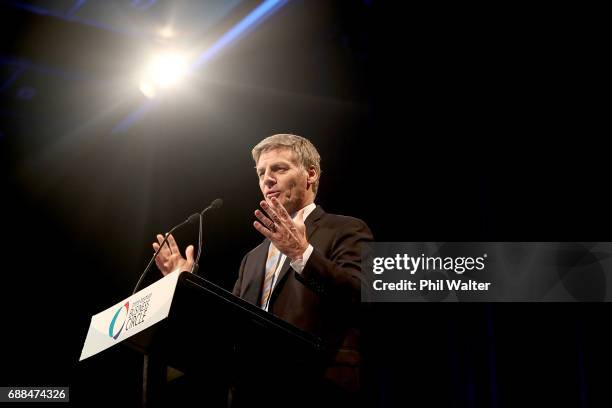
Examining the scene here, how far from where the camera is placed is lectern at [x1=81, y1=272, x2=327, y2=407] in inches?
56.0

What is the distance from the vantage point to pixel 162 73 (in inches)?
176

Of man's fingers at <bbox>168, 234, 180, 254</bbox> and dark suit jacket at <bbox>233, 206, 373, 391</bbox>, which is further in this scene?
man's fingers at <bbox>168, 234, 180, 254</bbox>

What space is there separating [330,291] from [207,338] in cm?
44

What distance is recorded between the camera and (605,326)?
9.61 feet

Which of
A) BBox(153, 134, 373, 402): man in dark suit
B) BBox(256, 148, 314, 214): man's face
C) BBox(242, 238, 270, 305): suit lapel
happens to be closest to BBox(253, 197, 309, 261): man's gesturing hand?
BBox(153, 134, 373, 402): man in dark suit

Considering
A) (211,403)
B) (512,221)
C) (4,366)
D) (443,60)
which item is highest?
(443,60)

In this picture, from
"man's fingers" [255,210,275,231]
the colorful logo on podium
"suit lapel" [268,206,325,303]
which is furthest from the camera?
"suit lapel" [268,206,325,303]

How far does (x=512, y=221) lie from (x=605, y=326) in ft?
2.23

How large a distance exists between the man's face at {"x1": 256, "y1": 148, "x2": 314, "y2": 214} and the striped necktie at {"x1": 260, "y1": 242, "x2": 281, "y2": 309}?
0.18 m

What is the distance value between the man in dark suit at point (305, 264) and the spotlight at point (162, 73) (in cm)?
217

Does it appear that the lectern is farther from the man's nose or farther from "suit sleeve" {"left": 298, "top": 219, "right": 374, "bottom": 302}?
the man's nose

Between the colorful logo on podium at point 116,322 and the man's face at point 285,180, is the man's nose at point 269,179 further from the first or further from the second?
the colorful logo on podium at point 116,322

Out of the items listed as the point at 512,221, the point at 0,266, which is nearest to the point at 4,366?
the point at 0,266

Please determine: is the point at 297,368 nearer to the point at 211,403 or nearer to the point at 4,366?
the point at 211,403
